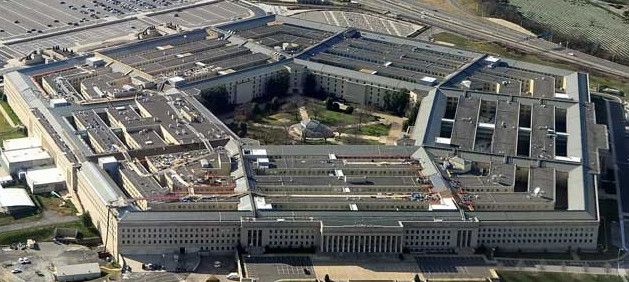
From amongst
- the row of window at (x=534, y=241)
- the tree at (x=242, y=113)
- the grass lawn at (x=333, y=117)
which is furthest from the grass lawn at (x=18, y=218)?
the row of window at (x=534, y=241)

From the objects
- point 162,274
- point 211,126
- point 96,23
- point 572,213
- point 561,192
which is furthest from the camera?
point 96,23

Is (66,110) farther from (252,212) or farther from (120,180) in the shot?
(252,212)

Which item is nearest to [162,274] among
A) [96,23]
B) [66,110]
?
[66,110]

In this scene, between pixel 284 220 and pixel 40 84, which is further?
pixel 40 84

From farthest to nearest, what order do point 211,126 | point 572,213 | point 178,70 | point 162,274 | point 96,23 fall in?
point 96,23 → point 178,70 → point 211,126 → point 572,213 → point 162,274

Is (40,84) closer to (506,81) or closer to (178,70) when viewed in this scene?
(178,70)

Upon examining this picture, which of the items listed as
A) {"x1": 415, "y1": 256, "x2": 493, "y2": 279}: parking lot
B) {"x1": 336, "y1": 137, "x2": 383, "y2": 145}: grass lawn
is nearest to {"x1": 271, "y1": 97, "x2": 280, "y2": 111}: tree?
{"x1": 336, "y1": 137, "x2": 383, "y2": 145}: grass lawn

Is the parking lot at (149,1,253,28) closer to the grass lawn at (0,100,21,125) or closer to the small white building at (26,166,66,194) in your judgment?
the grass lawn at (0,100,21,125)

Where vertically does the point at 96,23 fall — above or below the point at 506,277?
above
